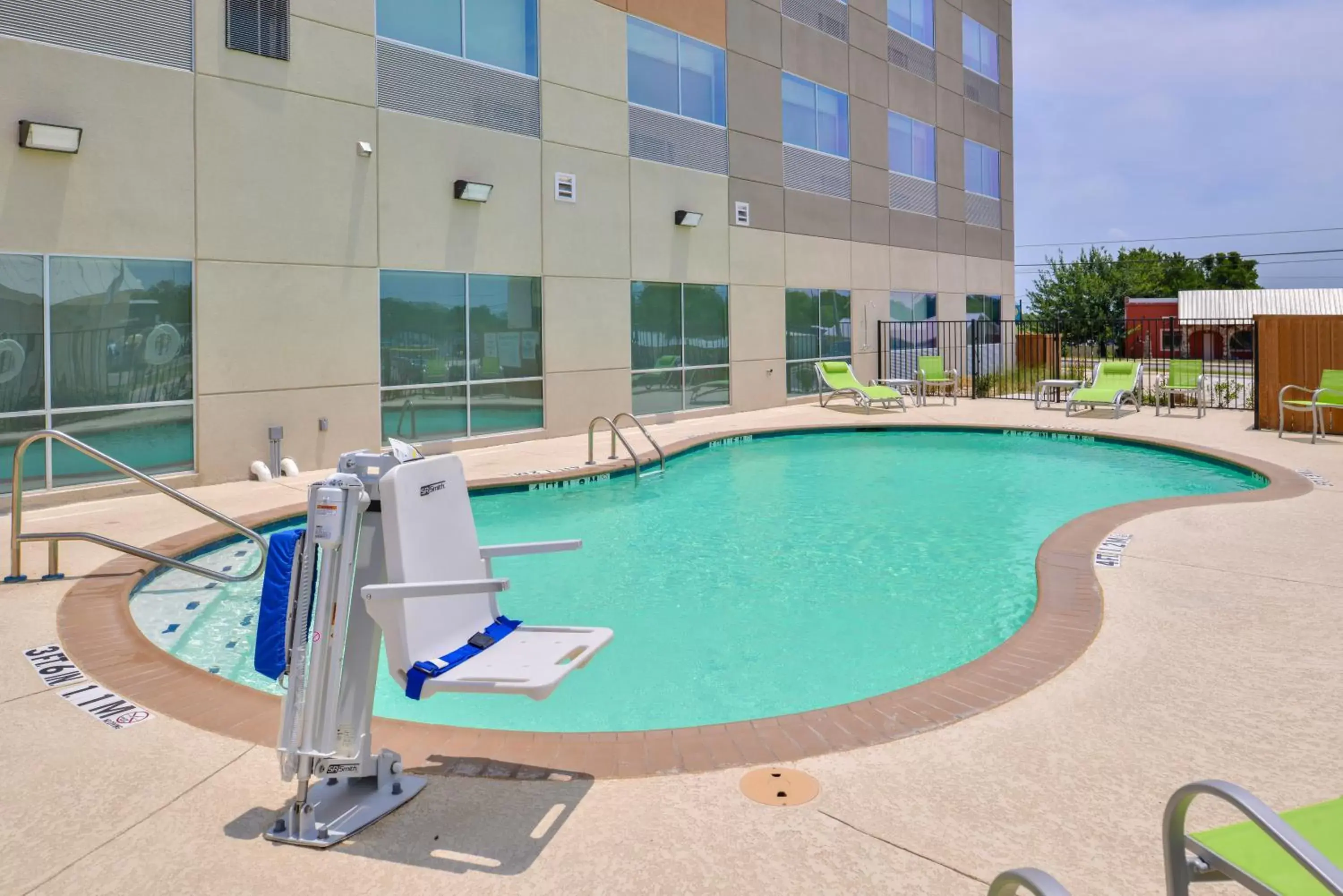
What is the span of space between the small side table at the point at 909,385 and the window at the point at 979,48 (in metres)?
9.41

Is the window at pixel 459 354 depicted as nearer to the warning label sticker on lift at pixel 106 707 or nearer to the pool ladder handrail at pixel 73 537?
the pool ladder handrail at pixel 73 537

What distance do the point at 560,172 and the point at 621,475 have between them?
508cm

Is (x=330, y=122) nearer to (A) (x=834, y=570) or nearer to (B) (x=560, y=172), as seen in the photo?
(B) (x=560, y=172)

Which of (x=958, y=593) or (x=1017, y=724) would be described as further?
(x=958, y=593)

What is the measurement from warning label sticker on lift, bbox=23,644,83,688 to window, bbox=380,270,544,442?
7.00 meters

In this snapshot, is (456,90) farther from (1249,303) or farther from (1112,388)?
(1249,303)

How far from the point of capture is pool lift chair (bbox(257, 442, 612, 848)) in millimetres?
2559

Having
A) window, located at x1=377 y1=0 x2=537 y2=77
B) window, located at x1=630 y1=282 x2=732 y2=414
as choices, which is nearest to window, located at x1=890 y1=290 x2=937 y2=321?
window, located at x1=630 y1=282 x2=732 y2=414

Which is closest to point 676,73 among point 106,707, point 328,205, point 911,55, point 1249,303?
Result: point 328,205

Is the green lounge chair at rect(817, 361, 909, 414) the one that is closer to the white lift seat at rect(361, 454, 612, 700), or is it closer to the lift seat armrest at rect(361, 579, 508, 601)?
the white lift seat at rect(361, 454, 612, 700)

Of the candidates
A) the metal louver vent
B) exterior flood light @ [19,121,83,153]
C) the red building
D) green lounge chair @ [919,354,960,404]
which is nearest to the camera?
exterior flood light @ [19,121,83,153]

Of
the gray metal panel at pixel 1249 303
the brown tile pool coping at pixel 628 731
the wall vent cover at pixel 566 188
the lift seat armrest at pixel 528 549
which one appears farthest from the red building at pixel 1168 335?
the lift seat armrest at pixel 528 549

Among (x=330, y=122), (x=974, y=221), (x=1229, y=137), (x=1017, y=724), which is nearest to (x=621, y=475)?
(x=330, y=122)

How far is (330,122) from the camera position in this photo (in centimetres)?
1042
